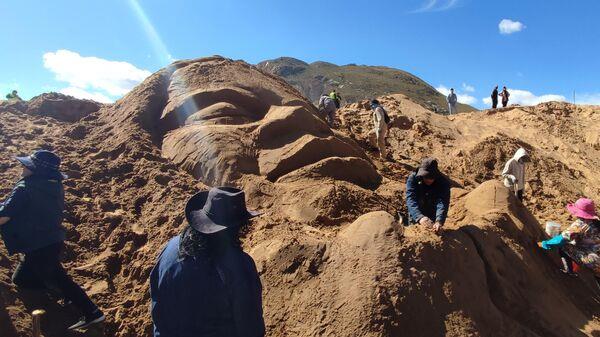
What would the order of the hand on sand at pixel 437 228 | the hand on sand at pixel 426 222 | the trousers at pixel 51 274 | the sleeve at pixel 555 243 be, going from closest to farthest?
1. the trousers at pixel 51 274
2. the hand on sand at pixel 437 228
3. the hand on sand at pixel 426 222
4. the sleeve at pixel 555 243

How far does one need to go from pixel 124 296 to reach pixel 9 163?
336 centimetres

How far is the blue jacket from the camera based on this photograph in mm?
2244

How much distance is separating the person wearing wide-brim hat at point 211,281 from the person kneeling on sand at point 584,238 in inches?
162

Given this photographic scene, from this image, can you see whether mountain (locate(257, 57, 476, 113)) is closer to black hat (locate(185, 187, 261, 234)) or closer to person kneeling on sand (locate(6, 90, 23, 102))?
person kneeling on sand (locate(6, 90, 23, 102))

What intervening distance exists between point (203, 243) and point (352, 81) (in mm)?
71494

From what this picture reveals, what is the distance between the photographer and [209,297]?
Result: 7.35ft

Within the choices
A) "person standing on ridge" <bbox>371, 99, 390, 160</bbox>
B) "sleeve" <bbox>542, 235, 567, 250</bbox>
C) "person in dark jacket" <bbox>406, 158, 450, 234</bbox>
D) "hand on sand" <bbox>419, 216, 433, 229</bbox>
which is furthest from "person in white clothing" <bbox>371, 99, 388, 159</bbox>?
"hand on sand" <bbox>419, 216, 433, 229</bbox>

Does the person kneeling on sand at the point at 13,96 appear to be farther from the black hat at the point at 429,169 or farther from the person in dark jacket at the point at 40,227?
the black hat at the point at 429,169

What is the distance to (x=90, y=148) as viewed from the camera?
24.9 feet

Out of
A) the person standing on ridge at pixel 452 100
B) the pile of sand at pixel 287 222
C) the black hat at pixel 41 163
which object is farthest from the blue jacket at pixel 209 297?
the person standing on ridge at pixel 452 100

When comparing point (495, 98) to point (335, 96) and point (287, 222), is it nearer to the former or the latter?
point (335, 96)

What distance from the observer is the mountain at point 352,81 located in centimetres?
6349

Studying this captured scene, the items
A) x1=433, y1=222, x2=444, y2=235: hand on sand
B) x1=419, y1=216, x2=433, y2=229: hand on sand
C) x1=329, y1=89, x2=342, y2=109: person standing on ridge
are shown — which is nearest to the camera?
x1=433, y1=222, x2=444, y2=235: hand on sand

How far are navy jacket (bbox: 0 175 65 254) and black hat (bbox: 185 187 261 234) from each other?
2.07 meters
